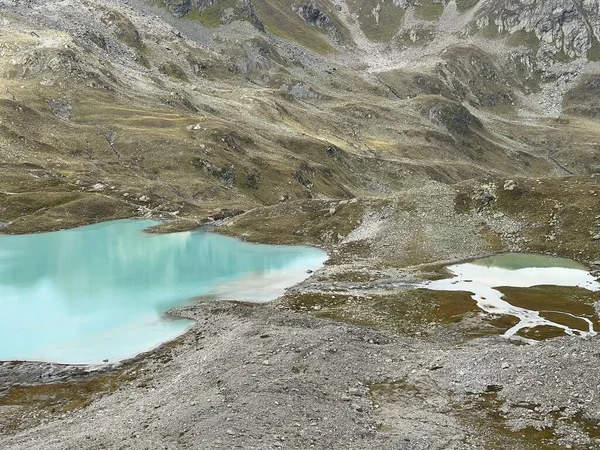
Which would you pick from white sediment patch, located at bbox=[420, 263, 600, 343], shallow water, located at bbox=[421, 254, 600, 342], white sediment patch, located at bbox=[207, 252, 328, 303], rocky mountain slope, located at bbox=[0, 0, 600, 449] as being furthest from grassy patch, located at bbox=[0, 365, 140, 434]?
white sediment patch, located at bbox=[420, 263, 600, 343]

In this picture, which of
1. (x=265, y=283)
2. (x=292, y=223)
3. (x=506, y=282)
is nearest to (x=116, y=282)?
(x=265, y=283)

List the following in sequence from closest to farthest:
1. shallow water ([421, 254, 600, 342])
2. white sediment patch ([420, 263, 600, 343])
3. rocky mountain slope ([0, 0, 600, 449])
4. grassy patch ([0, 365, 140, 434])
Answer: rocky mountain slope ([0, 0, 600, 449]) < grassy patch ([0, 365, 140, 434]) < shallow water ([421, 254, 600, 342]) < white sediment patch ([420, 263, 600, 343])

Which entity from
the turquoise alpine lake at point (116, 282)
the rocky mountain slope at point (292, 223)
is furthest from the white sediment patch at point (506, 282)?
the turquoise alpine lake at point (116, 282)

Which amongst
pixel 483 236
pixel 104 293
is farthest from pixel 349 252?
pixel 104 293

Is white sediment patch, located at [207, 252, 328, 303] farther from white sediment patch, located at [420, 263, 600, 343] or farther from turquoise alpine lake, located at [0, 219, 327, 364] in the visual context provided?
white sediment patch, located at [420, 263, 600, 343]

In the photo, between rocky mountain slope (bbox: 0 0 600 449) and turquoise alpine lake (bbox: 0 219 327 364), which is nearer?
rocky mountain slope (bbox: 0 0 600 449)

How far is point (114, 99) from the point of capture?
535 feet

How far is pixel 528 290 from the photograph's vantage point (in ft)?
206

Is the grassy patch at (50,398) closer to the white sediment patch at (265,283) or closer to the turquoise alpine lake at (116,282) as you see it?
the turquoise alpine lake at (116,282)

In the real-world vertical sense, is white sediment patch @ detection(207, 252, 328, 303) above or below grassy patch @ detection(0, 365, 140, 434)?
above

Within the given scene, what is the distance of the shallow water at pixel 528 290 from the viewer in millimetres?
50969

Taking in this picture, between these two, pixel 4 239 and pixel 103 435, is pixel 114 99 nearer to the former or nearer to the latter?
pixel 4 239

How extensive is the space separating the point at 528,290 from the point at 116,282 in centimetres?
4966

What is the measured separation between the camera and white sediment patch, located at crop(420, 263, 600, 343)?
5453 cm
